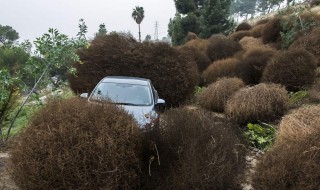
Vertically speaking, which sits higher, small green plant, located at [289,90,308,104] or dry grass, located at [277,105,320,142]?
dry grass, located at [277,105,320,142]

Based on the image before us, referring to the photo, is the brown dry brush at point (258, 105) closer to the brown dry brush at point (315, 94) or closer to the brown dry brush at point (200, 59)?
the brown dry brush at point (315, 94)

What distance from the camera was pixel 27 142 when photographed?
202 inches

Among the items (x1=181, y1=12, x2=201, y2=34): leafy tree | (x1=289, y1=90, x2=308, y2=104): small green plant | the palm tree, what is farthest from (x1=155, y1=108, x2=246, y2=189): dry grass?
the palm tree

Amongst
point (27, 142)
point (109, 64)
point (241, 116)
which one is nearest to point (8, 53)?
point (109, 64)

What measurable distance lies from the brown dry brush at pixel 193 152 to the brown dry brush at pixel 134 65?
29.2ft

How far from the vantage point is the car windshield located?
8756 mm

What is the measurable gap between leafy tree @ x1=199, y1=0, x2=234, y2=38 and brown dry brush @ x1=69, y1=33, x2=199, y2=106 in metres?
19.6

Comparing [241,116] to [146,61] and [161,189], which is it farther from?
[161,189]

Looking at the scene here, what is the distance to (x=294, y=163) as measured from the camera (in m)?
4.99

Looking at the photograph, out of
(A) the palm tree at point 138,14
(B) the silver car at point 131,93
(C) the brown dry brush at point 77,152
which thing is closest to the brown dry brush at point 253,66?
(B) the silver car at point 131,93

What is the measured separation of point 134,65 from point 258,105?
17.7ft

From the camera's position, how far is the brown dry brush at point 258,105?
1097 centimetres

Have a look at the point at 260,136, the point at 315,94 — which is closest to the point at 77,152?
the point at 260,136

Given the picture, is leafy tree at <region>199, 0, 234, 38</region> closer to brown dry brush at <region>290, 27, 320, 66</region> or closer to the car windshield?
brown dry brush at <region>290, 27, 320, 66</region>
